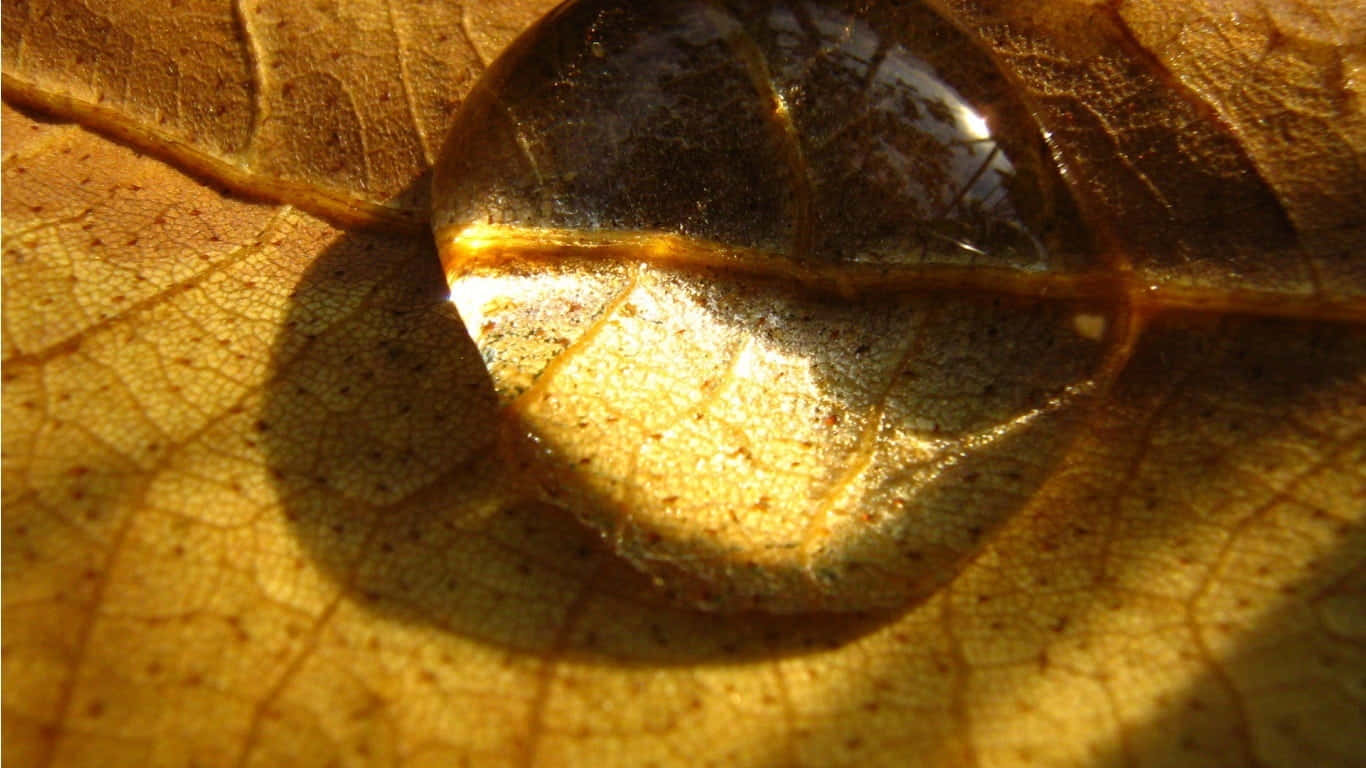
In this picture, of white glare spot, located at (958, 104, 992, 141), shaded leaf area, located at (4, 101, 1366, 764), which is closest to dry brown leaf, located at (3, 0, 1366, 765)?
shaded leaf area, located at (4, 101, 1366, 764)

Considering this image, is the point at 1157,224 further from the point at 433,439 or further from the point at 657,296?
the point at 433,439

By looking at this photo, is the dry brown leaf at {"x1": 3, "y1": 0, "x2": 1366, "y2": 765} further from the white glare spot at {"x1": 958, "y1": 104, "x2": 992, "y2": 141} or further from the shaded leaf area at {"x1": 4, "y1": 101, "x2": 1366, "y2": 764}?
the white glare spot at {"x1": 958, "y1": 104, "x2": 992, "y2": 141}

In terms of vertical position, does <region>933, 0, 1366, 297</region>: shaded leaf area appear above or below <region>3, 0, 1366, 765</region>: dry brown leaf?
above

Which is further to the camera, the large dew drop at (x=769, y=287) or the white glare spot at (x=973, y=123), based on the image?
the white glare spot at (x=973, y=123)

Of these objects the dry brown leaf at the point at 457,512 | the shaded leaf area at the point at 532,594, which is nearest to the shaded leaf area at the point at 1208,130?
the dry brown leaf at the point at 457,512

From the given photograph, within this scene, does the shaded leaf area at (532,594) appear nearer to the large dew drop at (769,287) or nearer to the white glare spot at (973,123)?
the large dew drop at (769,287)

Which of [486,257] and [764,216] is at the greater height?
[764,216]

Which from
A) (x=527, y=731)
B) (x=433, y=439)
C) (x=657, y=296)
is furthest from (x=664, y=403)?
(x=527, y=731)
